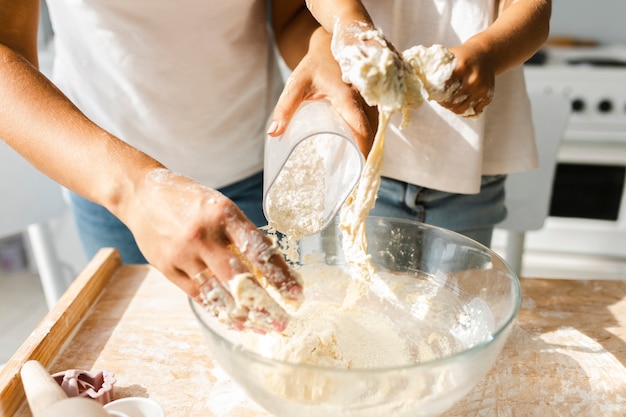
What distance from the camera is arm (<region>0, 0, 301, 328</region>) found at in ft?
1.73

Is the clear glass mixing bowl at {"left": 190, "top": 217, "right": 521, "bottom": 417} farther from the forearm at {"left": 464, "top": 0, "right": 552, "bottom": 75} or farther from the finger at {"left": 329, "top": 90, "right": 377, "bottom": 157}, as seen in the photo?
the forearm at {"left": 464, "top": 0, "right": 552, "bottom": 75}

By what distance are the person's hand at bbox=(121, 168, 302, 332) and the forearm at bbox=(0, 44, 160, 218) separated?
1.3 inches

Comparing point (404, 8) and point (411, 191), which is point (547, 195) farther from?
point (404, 8)

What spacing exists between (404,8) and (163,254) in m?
0.60

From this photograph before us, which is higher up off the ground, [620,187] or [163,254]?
[163,254]

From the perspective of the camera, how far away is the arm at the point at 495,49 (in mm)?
678

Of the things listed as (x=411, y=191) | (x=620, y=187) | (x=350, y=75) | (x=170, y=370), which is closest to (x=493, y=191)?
(x=411, y=191)

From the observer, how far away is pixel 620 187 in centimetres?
206

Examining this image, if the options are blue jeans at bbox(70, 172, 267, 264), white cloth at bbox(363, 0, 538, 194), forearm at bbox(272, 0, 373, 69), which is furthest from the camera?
blue jeans at bbox(70, 172, 267, 264)

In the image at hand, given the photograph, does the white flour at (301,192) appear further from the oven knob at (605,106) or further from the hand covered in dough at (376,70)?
the oven knob at (605,106)

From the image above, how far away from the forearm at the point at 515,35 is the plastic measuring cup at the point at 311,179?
21 cm

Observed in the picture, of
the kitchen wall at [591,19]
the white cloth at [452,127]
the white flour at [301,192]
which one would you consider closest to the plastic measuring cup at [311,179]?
the white flour at [301,192]

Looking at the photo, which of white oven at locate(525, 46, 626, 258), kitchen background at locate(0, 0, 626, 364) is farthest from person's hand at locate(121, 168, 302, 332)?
white oven at locate(525, 46, 626, 258)

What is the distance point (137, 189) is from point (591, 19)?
233 cm
